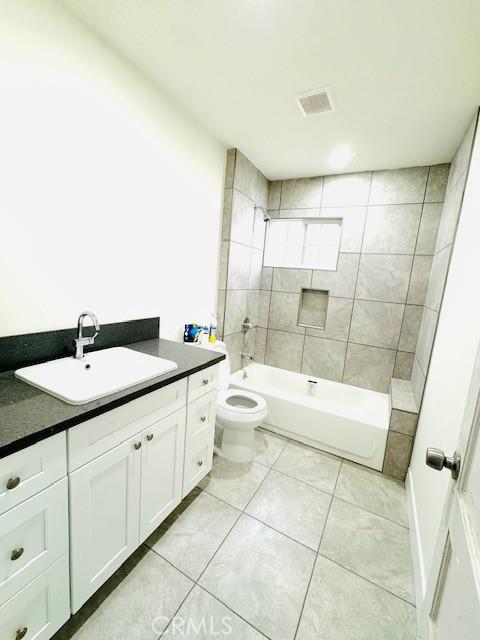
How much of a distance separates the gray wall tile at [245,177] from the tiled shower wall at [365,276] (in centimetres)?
40

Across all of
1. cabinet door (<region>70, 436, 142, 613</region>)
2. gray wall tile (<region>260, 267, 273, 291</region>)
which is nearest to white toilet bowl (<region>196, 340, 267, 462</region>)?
cabinet door (<region>70, 436, 142, 613</region>)

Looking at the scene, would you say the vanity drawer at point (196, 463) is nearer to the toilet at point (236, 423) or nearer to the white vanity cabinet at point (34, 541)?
the toilet at point (236, 423)

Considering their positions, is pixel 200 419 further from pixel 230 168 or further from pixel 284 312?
pixel 230 168

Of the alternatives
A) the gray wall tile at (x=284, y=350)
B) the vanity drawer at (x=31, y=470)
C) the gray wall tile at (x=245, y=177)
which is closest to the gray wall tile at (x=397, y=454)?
the gray wall tile at (x=284, y=350)

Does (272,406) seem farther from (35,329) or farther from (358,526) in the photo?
(35,329)

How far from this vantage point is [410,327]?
2.45 metres

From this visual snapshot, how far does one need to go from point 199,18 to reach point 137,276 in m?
1.24

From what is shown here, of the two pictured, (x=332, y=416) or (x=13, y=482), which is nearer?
(x=13, y=482)

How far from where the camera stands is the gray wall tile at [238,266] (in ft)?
7.93

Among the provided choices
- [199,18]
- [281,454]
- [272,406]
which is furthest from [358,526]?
[199,18]

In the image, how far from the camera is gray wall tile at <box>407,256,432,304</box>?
92.8 inches

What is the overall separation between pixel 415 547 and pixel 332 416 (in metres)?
0.89

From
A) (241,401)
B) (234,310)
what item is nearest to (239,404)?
(241,401)

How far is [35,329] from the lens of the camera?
1.23 meters
